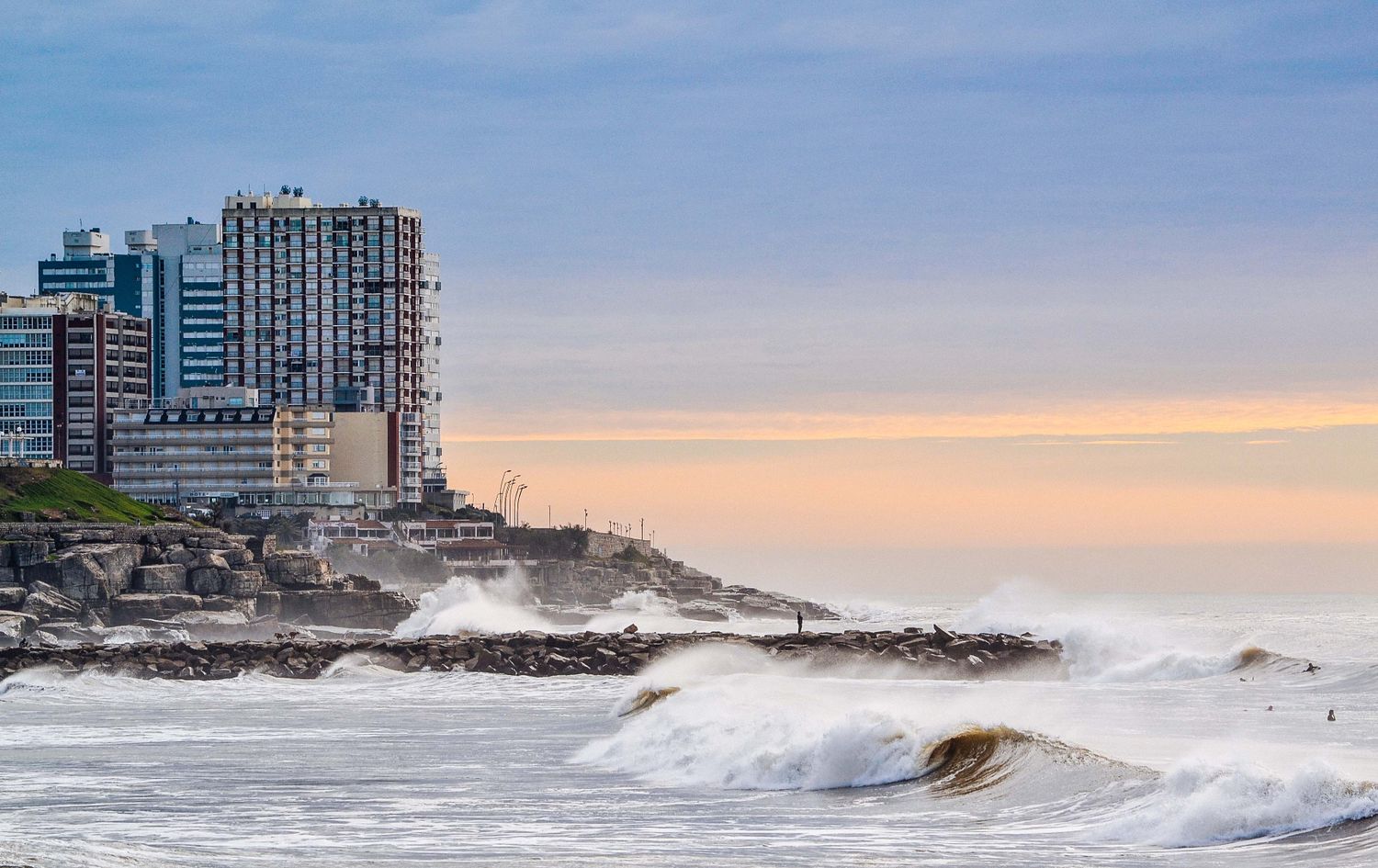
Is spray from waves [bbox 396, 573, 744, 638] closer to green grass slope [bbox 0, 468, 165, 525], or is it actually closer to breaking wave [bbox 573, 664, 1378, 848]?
green grass slope [bbox 0, 468, 165, 525]

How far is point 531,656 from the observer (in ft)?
191

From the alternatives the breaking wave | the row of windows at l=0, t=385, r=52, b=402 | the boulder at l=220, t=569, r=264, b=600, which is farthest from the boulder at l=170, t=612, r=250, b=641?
the row of windows at l=0, t=385, r=52, b=402

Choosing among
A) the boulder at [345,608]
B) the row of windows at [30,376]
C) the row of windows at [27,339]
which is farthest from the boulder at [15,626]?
the row of windows at [27,339]

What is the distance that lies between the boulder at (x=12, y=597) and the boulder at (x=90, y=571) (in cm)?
233

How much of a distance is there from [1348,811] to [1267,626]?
8179 cm

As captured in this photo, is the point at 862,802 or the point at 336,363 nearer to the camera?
the point at 862,802

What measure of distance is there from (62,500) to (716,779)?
95.7m

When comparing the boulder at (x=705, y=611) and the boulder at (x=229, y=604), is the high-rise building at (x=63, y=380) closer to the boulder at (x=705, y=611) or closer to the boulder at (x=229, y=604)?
the boulder at (x=705, y=611)

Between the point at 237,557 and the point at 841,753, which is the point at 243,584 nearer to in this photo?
the point at 237,557

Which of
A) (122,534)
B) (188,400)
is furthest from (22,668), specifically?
(188,400)

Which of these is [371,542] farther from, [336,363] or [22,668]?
[22,668]

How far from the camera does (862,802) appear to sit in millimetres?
22844

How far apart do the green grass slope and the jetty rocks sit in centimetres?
650

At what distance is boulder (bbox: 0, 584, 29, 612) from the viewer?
283ft
